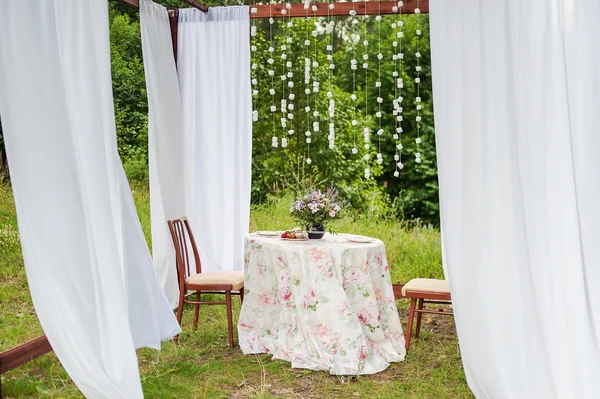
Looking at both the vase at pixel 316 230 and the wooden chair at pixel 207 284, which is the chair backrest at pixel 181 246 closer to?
the wooden chair at pixel 207 284

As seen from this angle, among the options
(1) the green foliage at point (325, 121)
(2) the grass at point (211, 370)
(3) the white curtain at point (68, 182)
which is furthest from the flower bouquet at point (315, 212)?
(1) the green foliage at point (325, 121)

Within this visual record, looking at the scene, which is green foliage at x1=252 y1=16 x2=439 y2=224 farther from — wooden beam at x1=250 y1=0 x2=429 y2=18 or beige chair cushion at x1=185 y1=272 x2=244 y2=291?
beige chair cushion at x1=185 y1=272 x2=244 y2=291

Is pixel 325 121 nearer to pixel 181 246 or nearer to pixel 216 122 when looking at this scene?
pixel 216 122

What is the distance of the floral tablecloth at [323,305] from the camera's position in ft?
13.8

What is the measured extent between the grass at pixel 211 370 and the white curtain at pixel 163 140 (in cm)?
67

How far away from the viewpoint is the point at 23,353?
146 inches

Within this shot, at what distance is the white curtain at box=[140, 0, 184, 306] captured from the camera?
5.45m

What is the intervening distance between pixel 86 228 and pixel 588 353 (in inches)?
88.3

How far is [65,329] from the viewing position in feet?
10.5

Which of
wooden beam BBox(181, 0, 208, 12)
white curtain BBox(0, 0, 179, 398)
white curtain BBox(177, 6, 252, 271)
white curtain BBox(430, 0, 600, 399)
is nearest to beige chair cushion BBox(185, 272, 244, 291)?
white curtain BBox(177, 6, 252, 271)

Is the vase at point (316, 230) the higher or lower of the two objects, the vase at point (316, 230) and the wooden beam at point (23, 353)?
the higher

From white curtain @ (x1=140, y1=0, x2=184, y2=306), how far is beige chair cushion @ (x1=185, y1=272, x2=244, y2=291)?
72 centimetres

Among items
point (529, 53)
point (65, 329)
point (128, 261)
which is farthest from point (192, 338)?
point (529, 53)

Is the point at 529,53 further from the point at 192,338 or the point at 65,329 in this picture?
the point at 192,338
